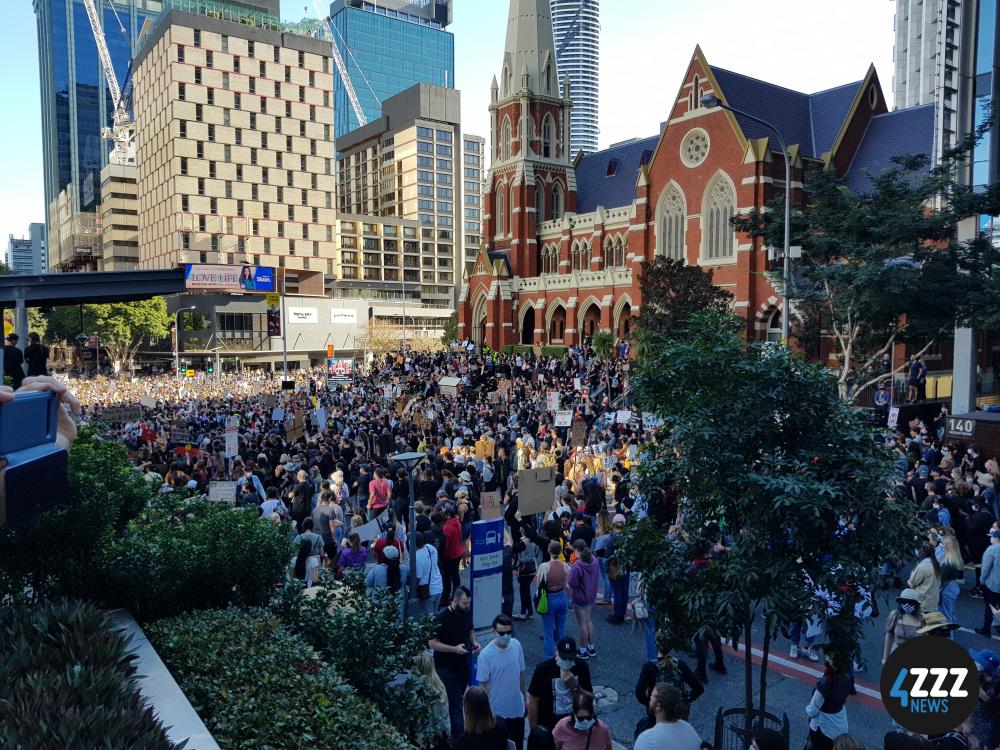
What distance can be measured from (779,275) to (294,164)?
235 ft

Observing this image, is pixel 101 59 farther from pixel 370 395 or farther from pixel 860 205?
pixel 860 205

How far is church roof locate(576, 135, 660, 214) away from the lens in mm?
57094

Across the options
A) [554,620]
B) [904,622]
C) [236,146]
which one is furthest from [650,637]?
[236,146]

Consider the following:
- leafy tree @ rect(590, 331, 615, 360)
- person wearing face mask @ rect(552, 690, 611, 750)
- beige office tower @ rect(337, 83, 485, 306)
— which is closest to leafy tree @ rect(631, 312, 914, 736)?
person wearing face mask @ rect(552, 690, 611, 750)

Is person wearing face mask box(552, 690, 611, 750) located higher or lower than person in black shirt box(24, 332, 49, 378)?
lower

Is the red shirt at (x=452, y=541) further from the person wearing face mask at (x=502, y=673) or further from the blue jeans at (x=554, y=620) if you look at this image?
the person wearing face mask at (x=502, y=673)

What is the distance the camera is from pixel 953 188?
19.7 metres

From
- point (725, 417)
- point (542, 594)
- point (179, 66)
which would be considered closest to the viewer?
point (725, 417)

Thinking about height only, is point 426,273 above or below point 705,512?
above

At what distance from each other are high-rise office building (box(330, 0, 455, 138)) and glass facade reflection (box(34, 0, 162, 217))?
44.6 m

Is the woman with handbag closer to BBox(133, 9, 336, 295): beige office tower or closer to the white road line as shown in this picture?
the white road line

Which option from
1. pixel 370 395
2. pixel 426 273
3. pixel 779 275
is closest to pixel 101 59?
pixel 426 273

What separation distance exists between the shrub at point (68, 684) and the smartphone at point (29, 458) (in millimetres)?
1007

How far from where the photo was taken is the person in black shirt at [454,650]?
301 inches
